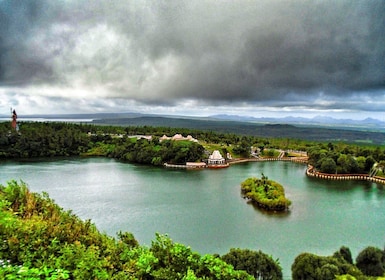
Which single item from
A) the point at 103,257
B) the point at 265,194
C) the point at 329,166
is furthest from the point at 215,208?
the point at 329,166

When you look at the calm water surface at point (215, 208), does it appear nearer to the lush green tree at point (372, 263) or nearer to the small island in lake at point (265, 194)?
the small island in lake at point (265, 194)

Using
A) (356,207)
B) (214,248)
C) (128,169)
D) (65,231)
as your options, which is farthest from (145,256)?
(128,169)

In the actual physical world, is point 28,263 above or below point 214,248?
above

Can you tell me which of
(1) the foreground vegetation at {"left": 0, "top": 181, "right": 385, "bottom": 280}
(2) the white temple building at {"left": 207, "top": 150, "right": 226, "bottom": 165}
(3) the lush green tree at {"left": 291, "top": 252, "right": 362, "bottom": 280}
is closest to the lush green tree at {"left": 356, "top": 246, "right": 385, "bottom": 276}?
(3) the lush green tree at {"left": 291, "top": 252, "right": 362, "bottom": 280}

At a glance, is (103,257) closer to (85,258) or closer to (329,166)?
(85,258)

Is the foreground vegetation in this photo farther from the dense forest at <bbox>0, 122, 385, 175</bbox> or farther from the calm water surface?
the dense forest at <bbox>0, 122, 385, 175</bbox>

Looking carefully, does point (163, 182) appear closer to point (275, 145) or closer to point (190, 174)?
point (190, 174)
